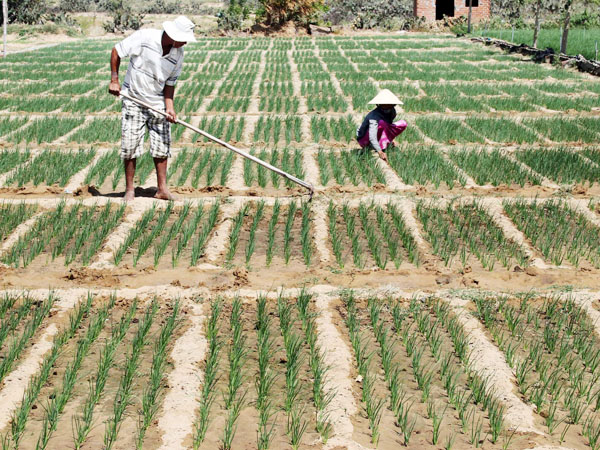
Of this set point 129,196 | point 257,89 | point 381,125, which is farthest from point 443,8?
point 129,196

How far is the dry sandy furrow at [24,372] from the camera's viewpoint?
3119mm

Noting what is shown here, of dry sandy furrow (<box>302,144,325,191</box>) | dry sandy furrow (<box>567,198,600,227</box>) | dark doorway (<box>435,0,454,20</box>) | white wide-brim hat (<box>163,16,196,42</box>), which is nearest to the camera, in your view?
white wide-brim hat (<box>163,16,196,42</box>)

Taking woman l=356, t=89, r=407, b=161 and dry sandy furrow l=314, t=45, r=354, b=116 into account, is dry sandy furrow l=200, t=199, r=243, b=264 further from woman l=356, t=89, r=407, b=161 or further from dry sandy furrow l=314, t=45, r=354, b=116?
dry sandy furrow l=314, t=45, r=354, b=116

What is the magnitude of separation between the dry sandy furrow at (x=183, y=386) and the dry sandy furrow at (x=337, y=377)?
0.58 meters

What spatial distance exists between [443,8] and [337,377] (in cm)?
3764

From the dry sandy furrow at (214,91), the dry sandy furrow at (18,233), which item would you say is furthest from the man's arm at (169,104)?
the dry sandy furrow at (214,91)

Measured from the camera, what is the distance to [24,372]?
3.40 meters

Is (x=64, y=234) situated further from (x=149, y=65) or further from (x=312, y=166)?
(x=312, y=166)

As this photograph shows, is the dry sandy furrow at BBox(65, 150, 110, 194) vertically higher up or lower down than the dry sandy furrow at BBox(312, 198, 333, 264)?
higher up

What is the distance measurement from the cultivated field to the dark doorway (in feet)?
99.6

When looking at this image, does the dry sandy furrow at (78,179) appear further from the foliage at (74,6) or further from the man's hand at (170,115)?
the foliage at (74,6)

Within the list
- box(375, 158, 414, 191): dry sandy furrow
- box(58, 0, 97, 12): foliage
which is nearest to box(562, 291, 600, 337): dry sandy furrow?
box(375, 158, 414, 191): dry sandy furrow

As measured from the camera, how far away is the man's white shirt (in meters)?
5.52

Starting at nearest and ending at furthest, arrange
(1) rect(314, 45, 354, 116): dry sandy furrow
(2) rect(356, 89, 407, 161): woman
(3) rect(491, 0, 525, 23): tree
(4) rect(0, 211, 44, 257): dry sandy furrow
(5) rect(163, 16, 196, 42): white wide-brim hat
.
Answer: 1. (4) rect(0, 211, 44, 257): dry sandy furrow
2. (5) rect(163, 16, 196, 42): white wide-brim hat
3. (2) rect(356, 89, 407, 161): woman
4. (1) rect(314, 45, 354, 116): dry sandy furrow
5. (3) rect(491, 0, 525, 23): tree
